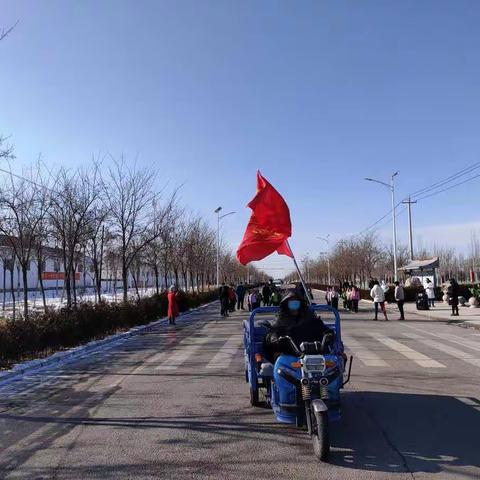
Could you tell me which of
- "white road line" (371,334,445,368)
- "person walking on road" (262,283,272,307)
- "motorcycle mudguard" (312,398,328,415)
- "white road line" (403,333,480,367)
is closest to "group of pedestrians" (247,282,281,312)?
"person walking on road" (262,283,272,307)

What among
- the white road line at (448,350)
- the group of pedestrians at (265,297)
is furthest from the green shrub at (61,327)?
the white road line at (448,350)

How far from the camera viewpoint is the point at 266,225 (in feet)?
30.0

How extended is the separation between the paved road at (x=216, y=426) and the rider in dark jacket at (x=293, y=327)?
0.93m

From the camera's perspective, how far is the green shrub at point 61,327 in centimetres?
1217

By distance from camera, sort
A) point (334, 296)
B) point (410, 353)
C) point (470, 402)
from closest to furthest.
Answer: point (470, 402), point (410, 353), point (334, 296)

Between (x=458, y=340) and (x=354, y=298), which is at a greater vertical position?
(x=354, y=298)

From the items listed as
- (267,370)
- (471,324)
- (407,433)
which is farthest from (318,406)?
(471,324)

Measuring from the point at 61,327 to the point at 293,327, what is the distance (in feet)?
31.9

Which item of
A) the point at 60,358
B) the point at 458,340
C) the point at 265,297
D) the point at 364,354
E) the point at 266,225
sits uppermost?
the point at 266,225

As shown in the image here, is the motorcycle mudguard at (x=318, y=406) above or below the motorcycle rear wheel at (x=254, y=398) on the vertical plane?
above

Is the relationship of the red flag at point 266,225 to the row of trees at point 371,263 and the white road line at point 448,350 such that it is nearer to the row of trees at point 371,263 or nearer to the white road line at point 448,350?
the white road line at point 448,350

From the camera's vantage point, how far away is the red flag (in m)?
9.11

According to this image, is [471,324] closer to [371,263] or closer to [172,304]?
[172,304]

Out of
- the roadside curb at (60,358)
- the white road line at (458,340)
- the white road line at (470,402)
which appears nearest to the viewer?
the white road line at (470,402)
